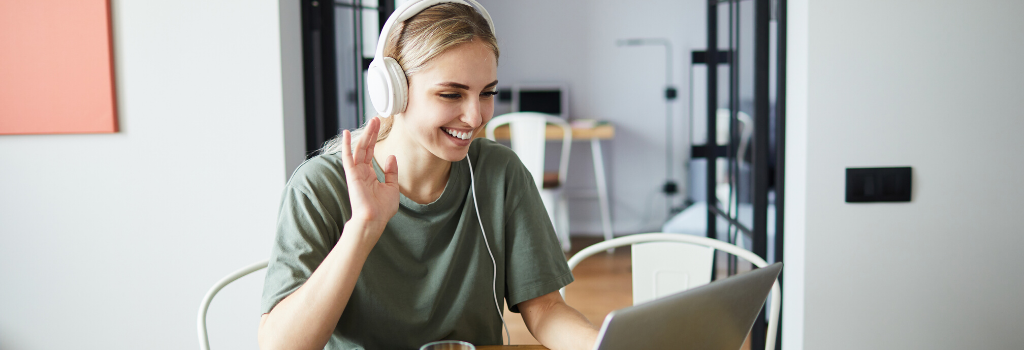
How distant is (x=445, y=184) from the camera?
1.06m

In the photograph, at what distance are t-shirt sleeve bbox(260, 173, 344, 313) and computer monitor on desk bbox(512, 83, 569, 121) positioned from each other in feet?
10.9

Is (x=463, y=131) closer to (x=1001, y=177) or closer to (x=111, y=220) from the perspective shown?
(x=111, y=220)

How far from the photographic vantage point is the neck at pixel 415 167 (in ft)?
3.34

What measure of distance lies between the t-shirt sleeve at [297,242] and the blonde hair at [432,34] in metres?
0.24

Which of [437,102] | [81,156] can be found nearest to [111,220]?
[81,156]

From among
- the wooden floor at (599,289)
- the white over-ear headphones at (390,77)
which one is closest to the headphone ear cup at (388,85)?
the white over-ear headphones at (390,77)

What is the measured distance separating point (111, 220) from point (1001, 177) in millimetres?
2138

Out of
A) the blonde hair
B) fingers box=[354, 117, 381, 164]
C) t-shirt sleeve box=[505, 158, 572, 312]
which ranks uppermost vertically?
the blonde hair

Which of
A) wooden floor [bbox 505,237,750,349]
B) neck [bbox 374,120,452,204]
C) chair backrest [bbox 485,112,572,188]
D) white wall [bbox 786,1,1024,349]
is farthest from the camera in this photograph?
chair backrest [bbox 485,112,572,188]

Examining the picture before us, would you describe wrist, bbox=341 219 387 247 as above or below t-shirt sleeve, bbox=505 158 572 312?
above

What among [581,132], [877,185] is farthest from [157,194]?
[581,132]

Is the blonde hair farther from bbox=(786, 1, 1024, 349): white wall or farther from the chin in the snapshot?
bbox=(786, 1, 1024, 349): white wall

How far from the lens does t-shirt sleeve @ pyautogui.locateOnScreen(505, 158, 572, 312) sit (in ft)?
3.46

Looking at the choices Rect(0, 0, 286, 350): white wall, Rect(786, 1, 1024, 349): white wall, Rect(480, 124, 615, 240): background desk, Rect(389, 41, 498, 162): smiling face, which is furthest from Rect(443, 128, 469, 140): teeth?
Rect(480, 124, 615, 240): background desk
